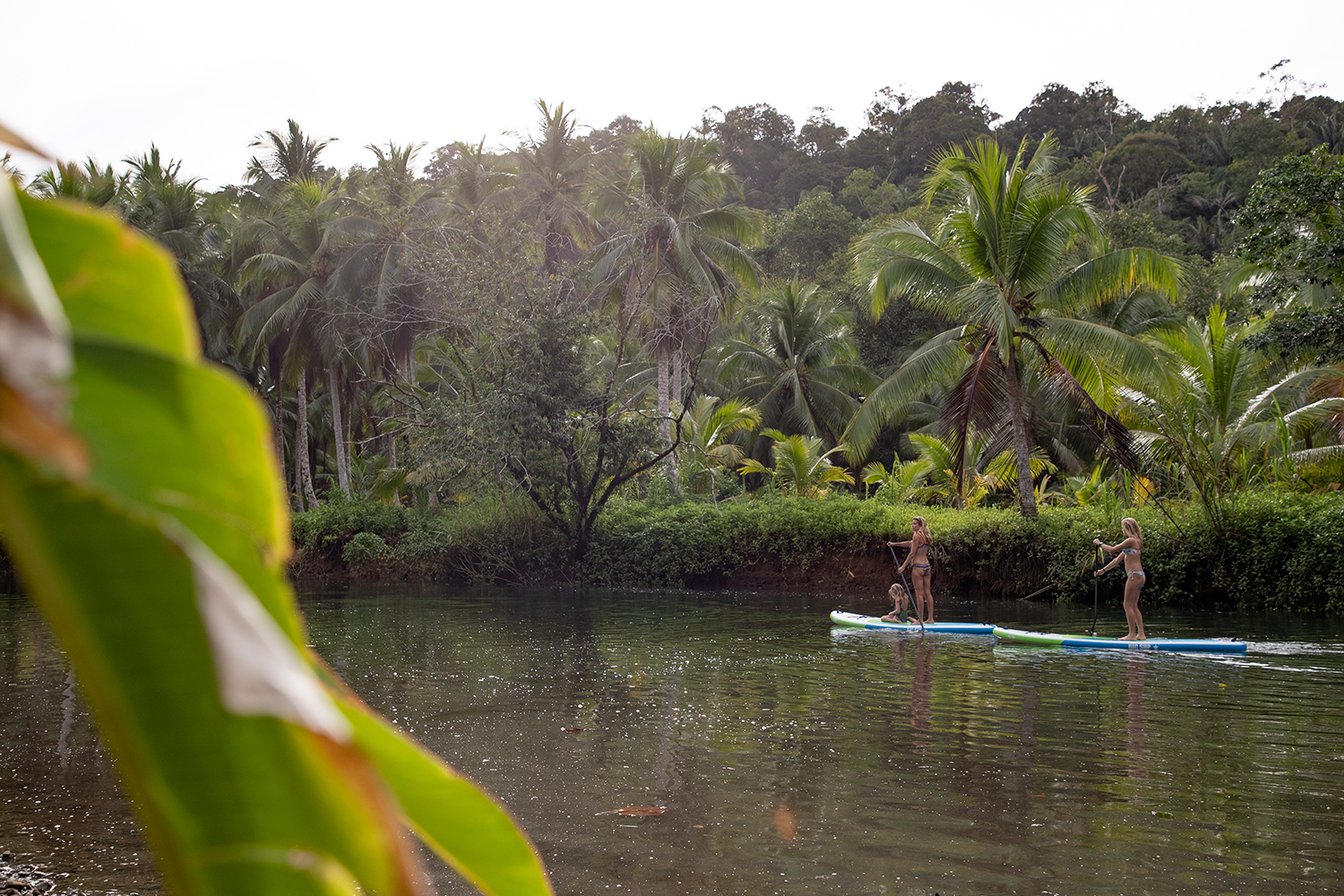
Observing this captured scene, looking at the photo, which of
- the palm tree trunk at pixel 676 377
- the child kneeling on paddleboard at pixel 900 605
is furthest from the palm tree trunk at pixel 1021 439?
the palm tree trunk at pixel 676 377

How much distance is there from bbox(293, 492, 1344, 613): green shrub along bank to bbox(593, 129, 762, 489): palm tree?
9.20 feet

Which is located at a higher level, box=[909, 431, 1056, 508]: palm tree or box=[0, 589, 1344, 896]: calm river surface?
box=[909, 431, 1056, 508]: palm tree

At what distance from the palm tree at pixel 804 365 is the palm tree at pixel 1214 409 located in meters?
11.5

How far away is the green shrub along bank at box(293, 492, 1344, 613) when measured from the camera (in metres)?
17.2

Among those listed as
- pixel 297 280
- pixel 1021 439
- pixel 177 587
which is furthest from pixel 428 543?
pixel 177 587

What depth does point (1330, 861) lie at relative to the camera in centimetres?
465

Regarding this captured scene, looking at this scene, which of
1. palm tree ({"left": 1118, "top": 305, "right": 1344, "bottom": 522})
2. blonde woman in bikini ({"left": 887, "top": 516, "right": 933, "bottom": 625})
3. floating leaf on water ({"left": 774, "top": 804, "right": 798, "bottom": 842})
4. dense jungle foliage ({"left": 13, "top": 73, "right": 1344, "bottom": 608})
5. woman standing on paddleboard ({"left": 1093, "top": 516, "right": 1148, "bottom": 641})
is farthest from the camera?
dense jungle foliage ({"left": 13, "top": 73, "right": 1344, "bottom": 608})

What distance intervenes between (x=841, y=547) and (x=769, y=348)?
458 inches

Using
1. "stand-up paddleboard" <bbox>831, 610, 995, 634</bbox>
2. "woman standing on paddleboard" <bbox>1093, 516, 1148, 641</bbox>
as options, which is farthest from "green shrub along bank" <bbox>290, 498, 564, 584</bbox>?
"woman standing on paddleboard" <bbox>1093, 516, 1148, 641</bbox>

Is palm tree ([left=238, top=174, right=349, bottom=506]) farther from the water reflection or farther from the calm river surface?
the water reflection

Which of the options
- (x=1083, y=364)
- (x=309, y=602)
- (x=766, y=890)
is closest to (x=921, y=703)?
(x=766, y=890)

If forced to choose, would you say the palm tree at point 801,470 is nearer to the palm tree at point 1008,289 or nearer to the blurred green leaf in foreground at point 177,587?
A: the palm tree at point 1008,289

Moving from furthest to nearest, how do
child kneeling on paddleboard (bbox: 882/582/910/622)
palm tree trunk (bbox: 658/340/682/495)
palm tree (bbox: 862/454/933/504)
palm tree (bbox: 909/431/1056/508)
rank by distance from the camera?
palm tree trunk (bbox: 658/340/682/495), palm tree (bbox: 862/454/933/504), palm tree (bbox: 909/431/1056/508), child kneeling on paddleboard (bbox: 882/582/910/622)

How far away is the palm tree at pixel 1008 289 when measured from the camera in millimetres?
18734
